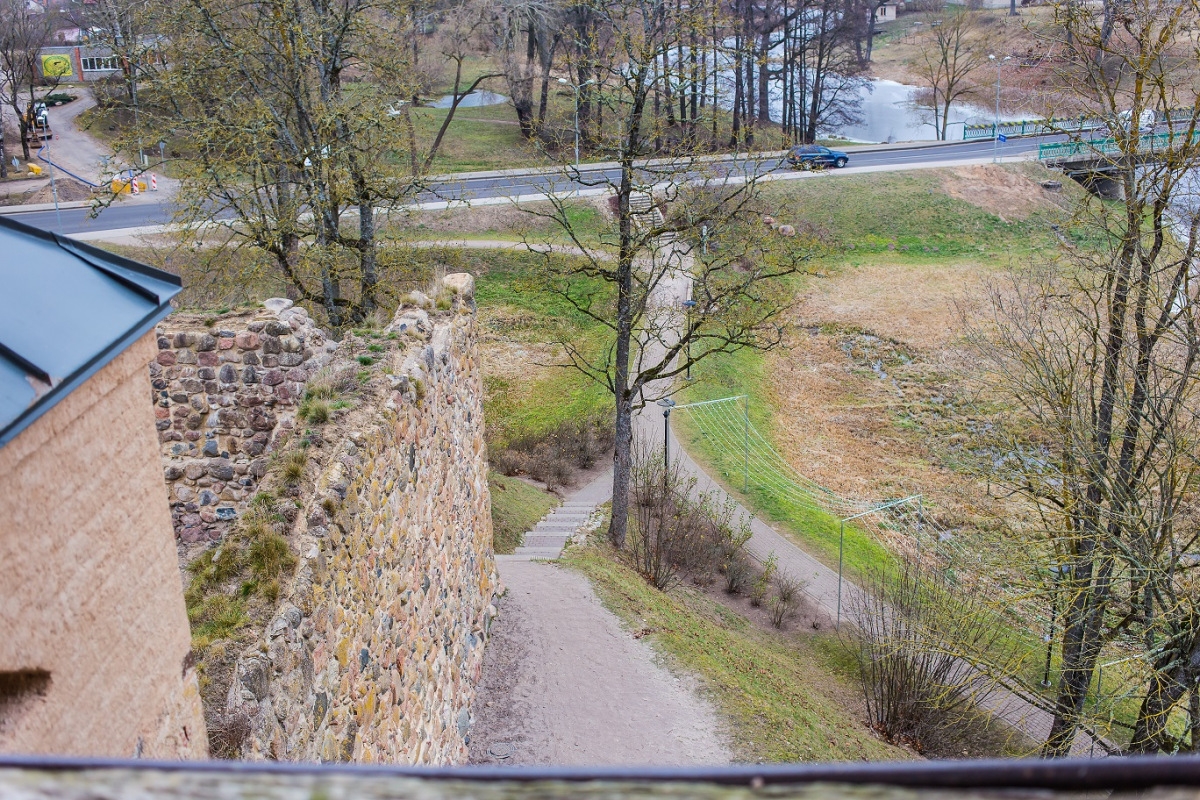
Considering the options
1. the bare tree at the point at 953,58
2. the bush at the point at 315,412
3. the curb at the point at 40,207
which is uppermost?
the bare tree at the point at 953,58

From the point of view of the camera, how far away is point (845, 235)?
1555 inches

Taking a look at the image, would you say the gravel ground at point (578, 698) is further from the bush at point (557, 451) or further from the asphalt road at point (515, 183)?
the asphalt road at point (515, 183)

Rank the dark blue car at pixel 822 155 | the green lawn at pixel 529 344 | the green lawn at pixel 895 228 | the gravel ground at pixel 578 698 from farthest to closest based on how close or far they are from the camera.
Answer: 1. the dark blue car at pixel 822 155
2. the green lawn at pixel 895 228
3. the green lawn at pixel 529 344
4. the gravel ground at pixel 578 698

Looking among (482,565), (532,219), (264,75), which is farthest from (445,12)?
(482,565)

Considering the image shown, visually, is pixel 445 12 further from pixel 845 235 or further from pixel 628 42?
pixel 628 42

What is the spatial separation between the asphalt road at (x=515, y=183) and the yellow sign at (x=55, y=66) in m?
18.0

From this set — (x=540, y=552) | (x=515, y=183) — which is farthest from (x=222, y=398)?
(x=515, y=183)

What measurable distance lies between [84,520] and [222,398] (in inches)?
272

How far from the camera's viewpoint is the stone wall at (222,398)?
10148 millimetres

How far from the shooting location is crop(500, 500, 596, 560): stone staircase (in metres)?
15.9

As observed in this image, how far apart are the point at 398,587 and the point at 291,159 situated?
13.3 m

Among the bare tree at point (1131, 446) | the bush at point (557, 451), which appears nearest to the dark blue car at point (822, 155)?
the bush at point (557, 451)

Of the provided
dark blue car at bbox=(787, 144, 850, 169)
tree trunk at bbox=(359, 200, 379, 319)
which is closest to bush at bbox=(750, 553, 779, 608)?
tree trunk at bbox=(359, 200, 379, 319)

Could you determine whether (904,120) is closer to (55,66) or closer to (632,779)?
(55,66)
